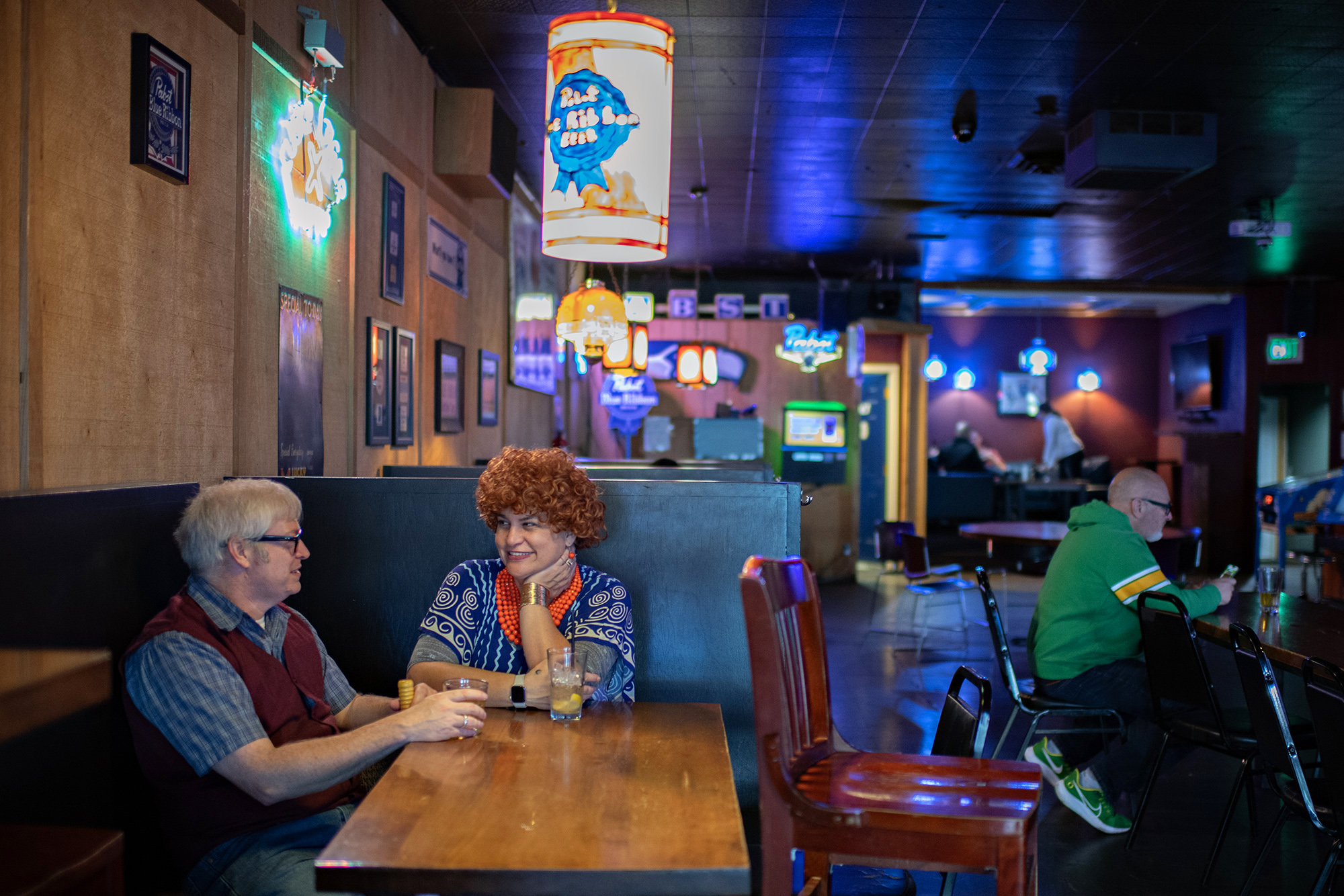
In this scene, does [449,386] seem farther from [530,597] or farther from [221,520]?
[221,520]

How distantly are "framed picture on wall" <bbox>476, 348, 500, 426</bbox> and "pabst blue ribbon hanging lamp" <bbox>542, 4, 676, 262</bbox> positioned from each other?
3.91 meters

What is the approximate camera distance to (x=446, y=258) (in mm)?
5508

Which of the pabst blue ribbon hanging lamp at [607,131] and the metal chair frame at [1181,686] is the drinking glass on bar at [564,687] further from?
the metal chair frame at [1181,686]

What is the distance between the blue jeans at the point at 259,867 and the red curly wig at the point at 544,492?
794 millimetres

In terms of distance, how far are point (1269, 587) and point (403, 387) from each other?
12.2 ft

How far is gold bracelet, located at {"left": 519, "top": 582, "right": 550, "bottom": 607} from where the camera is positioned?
2.40m

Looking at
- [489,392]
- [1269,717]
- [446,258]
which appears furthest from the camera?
[489,392]

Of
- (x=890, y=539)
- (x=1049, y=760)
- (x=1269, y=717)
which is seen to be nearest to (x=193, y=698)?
(x=1269, y=717)

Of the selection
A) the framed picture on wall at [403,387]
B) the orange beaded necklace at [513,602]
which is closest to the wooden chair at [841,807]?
the orange beaded necklace at [513,602]

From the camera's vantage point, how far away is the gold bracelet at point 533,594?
94.6 inches

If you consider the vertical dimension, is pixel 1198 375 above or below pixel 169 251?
above

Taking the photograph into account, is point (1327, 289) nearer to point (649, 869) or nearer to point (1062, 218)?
point (1062, 218)

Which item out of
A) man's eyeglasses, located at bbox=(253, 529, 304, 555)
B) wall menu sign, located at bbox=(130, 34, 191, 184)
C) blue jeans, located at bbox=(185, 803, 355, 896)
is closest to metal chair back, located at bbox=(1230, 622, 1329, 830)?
blue jeans, located at bbox=(185, 803, 355, 896)

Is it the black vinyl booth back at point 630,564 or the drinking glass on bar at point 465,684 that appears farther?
the black vinyl booth back at point 630,564
